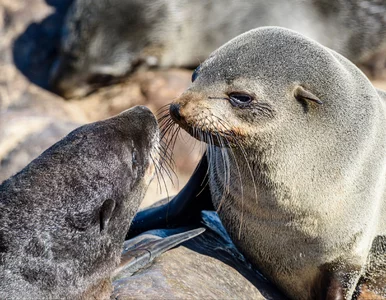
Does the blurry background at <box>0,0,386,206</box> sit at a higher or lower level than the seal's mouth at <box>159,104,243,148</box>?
lower

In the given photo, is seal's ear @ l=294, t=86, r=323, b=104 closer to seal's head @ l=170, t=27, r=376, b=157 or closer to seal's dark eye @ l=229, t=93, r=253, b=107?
seal's head @ l=170, t=27, r=376, b=157

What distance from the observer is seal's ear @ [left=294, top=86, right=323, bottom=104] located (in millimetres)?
4809

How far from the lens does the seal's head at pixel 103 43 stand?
10.8m

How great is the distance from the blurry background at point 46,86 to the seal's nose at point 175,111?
450 centimetres

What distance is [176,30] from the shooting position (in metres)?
11.3

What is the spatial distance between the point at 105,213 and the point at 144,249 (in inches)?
42.6

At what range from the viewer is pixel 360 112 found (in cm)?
512

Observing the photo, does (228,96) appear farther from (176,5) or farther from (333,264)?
(176,5)

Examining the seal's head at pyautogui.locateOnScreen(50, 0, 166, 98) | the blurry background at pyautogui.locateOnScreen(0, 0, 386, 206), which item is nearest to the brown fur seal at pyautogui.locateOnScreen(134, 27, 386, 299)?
the blurry background at pyautogui.locateOnScreen(0, 0, 386, 206)

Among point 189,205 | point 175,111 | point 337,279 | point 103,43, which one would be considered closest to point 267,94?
point 175,111

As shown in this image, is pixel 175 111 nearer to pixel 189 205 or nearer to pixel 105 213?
pixel 105 213

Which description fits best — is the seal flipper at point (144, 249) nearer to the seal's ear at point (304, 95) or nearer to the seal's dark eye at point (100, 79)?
the seal's ear at point (304, 95)

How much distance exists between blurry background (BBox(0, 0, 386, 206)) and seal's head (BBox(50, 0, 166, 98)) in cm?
17

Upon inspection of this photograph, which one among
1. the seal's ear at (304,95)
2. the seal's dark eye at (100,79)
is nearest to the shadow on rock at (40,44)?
the seal's dark eye at (100,79)
